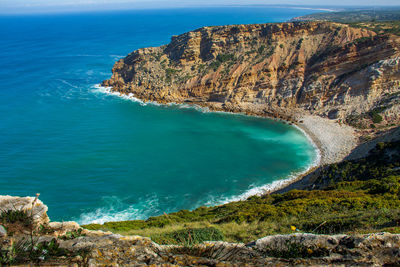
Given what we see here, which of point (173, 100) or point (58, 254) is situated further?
point (173, 100)

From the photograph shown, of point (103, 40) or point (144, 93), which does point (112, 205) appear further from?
point (103, 40)

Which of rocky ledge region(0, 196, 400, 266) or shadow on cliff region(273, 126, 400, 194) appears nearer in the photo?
rocky ledge region(0, 196, 400, 266)

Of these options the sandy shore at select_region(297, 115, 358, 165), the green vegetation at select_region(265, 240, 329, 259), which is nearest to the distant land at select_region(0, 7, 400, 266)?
the green vegetation at select_region(265, 240, 329, 259)

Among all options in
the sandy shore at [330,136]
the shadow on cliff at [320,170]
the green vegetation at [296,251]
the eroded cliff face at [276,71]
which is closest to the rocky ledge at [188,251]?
the green vegetation at [296,251]

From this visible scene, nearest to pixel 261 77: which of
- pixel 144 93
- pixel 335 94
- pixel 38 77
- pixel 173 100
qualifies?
pixel 335 94

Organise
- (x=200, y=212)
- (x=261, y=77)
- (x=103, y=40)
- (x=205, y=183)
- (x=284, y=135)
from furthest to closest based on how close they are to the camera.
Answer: (x=103, y=40)
(x=261, y=77)
(x=284, y=135)
(x=205, y=183)
(x=200, y=212)

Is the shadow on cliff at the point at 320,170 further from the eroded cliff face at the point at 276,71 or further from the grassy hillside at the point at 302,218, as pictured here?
the eroded cliff face at the point at 276,71

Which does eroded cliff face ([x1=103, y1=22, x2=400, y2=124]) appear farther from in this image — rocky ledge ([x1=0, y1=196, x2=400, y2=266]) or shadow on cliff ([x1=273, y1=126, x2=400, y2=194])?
rocky ledge ([x1=0, y1=196, x2=400, y2=266])

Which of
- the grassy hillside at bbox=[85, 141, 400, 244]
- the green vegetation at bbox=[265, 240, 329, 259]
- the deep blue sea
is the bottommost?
the deep blue sea
